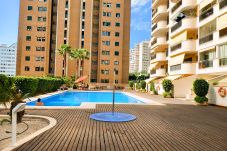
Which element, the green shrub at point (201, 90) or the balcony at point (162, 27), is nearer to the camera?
the green shrub at point (201, 90)

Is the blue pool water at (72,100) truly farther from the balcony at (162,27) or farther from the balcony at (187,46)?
the balcony at (162,27)

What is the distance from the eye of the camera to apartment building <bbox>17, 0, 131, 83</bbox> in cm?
6712

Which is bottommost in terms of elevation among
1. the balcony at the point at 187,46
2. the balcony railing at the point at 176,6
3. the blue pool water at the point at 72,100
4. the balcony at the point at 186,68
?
the blue pool water at the point at 72,100

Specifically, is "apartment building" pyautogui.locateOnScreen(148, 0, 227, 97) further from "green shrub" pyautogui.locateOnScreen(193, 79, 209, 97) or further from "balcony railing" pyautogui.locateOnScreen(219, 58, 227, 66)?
"green shrub" pyautogui.locateOnScreen(193, 79, 209, 97)

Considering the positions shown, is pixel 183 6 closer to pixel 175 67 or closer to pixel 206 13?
pixel 206 13

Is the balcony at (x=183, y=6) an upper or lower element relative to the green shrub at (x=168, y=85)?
upper

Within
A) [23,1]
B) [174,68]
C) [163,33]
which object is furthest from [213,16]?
[23,1]

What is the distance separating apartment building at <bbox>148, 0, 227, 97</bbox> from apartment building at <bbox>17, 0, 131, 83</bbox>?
30.4 m

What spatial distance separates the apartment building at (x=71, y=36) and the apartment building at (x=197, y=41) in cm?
3040

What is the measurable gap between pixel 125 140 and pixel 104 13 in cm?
6486

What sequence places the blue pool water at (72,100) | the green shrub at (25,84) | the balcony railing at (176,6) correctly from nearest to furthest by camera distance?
the blue pool water at (72,100) < the green shrub at (25,84) < the balcony railing at (176,6)

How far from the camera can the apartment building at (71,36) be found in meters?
67.1

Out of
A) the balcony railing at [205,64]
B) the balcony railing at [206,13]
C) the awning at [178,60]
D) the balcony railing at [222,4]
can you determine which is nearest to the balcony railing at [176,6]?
the balcony railing at [206,13]

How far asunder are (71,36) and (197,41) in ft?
148
